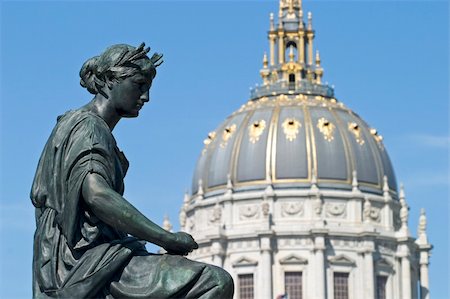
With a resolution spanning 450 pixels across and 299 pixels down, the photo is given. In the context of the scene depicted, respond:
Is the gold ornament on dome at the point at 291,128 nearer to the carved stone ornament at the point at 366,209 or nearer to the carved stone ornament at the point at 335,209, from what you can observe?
the carved stone ornament at the point at 335,209

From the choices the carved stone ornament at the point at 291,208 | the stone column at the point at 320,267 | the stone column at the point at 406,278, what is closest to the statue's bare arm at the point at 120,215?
the stone column at the point at 320,267

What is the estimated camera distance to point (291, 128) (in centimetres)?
12581

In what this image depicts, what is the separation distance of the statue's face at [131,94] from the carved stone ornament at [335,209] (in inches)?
4416

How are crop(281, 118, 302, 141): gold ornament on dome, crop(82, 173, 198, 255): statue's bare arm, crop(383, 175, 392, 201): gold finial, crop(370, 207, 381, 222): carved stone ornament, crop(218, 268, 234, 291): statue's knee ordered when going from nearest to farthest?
crop(218, 268, 234, 291): statue's knee, crop(82, 173, 198, 255): statue's bare arm, crop(370, 207, 381, 222): carved stone ornament, crop(383, 175, 392, 201): gold finial, crop(281, 118, 302, 141): gold ornament on dome

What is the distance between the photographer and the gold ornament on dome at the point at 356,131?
126188 mm

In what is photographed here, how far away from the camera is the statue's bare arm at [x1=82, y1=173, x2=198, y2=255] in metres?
10.7

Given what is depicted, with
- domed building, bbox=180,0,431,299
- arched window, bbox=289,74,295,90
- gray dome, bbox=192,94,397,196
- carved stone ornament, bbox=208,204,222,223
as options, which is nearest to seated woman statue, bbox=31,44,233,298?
domed building, bbox=180,0,431,299

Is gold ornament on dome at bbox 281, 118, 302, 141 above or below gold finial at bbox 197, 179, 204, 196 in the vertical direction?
above

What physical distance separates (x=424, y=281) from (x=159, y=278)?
119329mm

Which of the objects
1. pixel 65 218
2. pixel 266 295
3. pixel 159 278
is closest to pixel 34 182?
→ pixel 65 218

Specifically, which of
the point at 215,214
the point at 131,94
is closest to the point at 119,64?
the point at 131,94

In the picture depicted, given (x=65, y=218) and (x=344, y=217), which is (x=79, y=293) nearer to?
(x=65, y=218)

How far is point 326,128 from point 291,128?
2.65 m

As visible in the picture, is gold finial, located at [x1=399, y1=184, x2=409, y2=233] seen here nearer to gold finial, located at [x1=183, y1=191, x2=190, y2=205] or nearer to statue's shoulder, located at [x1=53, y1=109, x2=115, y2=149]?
gold finial, located at [x1=183, y1=191, x2=190, y2=205]
